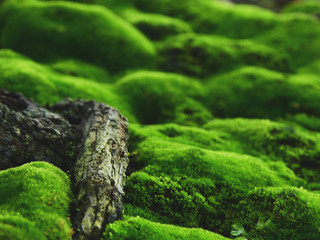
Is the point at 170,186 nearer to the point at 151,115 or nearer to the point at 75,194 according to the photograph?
the point at 75,194

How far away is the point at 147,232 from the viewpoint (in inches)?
253

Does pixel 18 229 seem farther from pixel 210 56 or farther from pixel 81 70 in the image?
pixel 210 56

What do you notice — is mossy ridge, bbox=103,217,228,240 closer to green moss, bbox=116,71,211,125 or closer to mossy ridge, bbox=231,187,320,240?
mossy ridge, bbox=231,187,320,240

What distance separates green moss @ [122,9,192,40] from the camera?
27.5 meters

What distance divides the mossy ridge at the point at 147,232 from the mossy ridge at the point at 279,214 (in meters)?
Result: 1.37

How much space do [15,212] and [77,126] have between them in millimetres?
4923

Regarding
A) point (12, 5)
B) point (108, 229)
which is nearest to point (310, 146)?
point (108, 229)

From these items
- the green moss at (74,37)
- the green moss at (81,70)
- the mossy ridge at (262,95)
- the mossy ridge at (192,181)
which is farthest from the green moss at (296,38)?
the mossy ridge at (192,181)

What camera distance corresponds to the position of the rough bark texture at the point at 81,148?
6188 mm

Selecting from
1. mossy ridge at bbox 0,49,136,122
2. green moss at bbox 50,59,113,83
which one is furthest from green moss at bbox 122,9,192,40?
mossy ridge at bbox 0,49,136,122

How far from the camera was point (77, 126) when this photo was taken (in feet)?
33.7

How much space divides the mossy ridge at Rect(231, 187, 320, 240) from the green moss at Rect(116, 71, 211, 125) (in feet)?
27.7

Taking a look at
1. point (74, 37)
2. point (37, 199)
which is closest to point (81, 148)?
point (37, 199)

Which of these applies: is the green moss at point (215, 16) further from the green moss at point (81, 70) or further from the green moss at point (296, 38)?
the green moss at point (81, 70)
